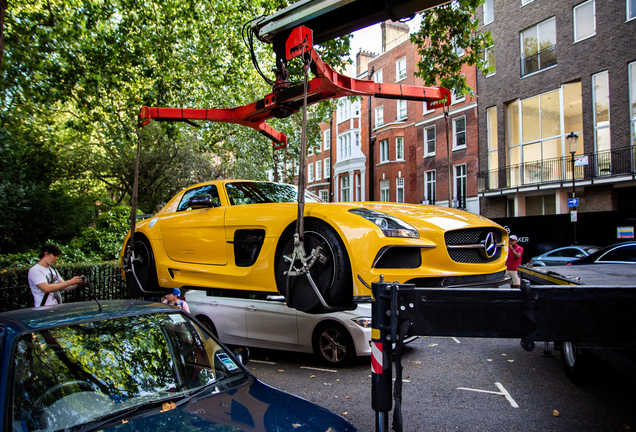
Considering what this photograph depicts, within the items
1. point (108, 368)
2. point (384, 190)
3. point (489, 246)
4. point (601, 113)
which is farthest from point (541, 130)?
point (108, 368)

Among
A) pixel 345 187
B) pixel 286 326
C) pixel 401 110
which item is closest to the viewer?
pixel 286 326

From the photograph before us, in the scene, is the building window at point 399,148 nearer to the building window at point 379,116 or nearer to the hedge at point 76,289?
the building window at point 379,116

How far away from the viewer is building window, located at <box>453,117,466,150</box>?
2652cm

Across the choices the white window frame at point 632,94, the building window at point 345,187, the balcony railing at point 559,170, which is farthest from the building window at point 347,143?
the white window frame at point 632,94

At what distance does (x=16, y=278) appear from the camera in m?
9.00

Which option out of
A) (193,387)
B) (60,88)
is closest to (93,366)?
(193,387)

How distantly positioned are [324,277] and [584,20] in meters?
22.4

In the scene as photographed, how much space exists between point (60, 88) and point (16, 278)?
5.12m

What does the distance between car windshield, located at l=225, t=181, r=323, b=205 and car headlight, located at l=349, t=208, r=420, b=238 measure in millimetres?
1234

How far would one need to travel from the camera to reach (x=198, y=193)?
16.4 ft

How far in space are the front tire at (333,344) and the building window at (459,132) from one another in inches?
873

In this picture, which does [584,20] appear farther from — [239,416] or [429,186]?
[239,416]

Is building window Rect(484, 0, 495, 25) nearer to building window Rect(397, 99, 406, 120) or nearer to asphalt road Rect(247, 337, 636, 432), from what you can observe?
building window Rect(397, 99, 406, 120)

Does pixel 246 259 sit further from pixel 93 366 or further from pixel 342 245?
pixel 93 366
